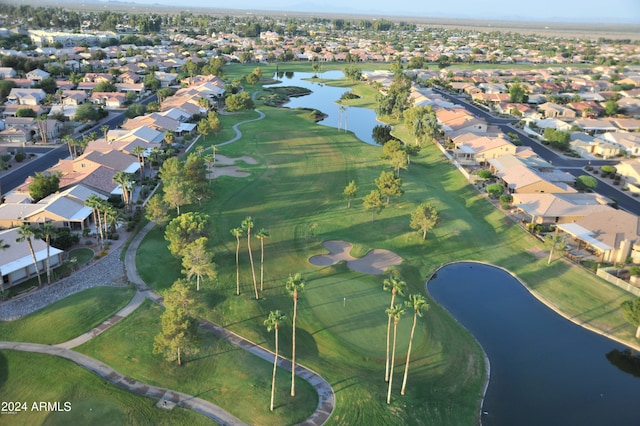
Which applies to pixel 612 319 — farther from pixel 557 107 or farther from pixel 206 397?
pixel 557 107

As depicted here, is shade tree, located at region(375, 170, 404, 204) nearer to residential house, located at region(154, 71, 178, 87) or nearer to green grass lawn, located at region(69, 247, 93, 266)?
green grass lawn, located at region(69, 247, 93, 266)

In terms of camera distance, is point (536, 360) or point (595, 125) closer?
point (536, 360)

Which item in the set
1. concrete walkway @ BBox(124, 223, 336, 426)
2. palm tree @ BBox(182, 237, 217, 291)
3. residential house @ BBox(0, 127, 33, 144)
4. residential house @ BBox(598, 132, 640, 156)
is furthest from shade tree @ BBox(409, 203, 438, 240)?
residential house @ BBox(0, 127, 33, 144)

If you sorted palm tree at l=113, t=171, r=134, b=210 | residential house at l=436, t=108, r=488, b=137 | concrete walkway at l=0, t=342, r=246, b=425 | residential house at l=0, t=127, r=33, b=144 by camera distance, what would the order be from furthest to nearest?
residential house at l=436, t=108, r=488, b=137
residential house at l=0, t=127, r=33, b=144
palm tree at l=113, t=171, r=134, b=210
concrete walkway at l=0, t=342, r=246, b=425

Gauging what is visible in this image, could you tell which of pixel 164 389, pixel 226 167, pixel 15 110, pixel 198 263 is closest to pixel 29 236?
pixel 198 263

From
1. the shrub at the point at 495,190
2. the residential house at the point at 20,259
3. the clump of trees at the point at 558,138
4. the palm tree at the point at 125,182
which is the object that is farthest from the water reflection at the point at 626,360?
the clump of trees at the point at 558,138

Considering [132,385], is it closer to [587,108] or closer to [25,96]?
[25,96]
